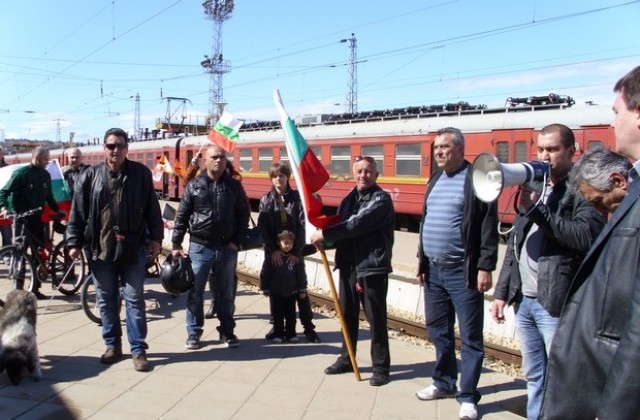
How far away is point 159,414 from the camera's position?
13.4ft

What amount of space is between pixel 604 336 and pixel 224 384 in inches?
137

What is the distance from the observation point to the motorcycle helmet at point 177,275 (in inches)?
208

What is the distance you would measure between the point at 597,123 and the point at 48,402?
11.9 meters

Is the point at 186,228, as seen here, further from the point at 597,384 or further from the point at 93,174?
the point at 597,384

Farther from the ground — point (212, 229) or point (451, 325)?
point (212, 229)

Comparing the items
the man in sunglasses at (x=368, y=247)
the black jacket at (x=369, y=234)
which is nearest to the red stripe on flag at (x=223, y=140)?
the man in sunglasses at (x=368, y=247)

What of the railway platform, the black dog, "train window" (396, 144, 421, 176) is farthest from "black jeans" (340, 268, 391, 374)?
"train window" (396, 144, 421, 176)

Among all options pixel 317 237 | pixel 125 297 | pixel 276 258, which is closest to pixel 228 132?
pixel 276 258

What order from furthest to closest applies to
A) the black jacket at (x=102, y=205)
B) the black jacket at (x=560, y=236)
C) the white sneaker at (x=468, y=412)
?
the black jacket at (x=102, y=205) < the white sneaker at (x=468, y=412) < the black jacket at (x=560, y=236)

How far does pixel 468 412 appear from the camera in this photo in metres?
4.11

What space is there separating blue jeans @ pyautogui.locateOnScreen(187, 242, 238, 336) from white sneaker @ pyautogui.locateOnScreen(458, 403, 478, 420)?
2.46 meters

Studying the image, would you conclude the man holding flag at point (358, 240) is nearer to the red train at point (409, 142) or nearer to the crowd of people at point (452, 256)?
the crowd of people at point (452, 256)

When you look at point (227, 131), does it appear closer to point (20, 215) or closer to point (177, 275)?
point (20, 215)

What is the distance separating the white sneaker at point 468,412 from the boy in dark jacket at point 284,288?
2224 millimetres
